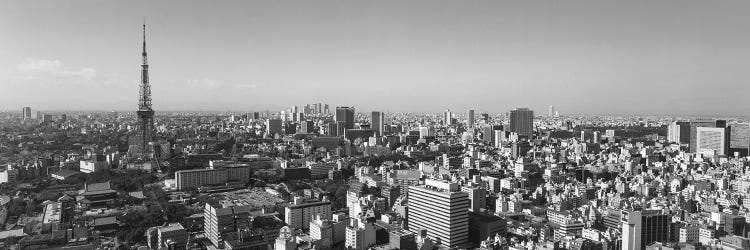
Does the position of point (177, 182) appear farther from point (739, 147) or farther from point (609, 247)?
point (739, 147)

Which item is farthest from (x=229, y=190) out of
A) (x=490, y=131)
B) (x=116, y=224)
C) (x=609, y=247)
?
(x=490, y=131)

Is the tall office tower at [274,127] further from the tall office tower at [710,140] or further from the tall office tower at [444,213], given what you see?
the tall office tower at [444,213]

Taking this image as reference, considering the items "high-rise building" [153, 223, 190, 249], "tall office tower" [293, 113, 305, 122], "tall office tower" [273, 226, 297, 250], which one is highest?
"tall office tower" [293, 113, 305, 122]

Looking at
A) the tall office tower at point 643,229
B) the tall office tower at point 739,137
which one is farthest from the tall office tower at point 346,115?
the tall office tower at point 643,229

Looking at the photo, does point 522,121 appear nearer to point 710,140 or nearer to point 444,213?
point 710,140

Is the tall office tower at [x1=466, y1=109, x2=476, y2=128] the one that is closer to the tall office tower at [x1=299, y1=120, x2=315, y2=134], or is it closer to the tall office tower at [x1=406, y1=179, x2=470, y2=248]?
the tall office tower at [x1=299, y1=120, x2=315, y2=134]

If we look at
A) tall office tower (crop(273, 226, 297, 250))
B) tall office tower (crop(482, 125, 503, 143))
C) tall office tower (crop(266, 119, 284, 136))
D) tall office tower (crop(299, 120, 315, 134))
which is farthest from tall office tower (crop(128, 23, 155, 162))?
tall office tower (crop(482, 125, 503, 143))
